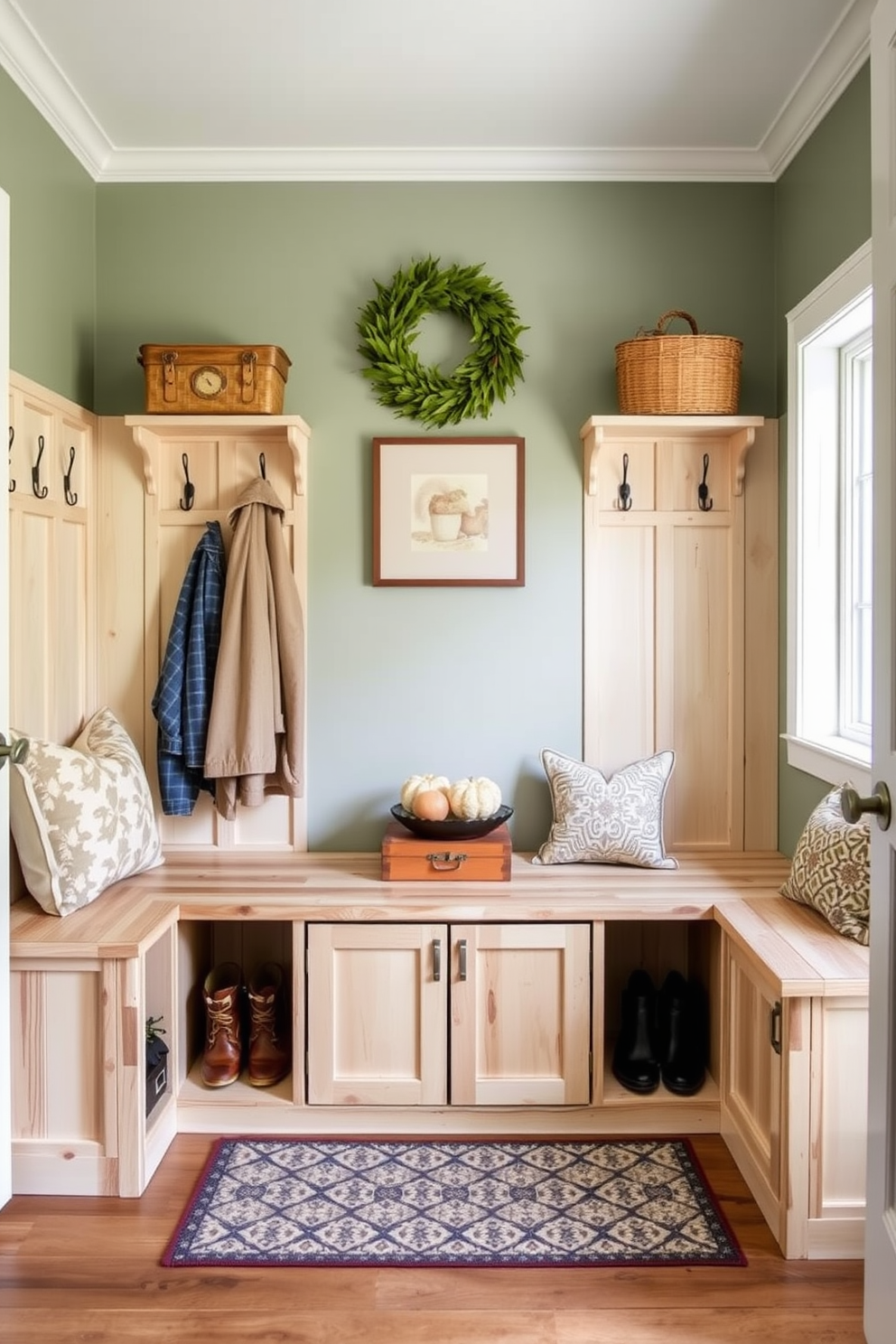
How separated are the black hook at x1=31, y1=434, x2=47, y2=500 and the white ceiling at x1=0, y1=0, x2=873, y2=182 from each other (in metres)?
0.85

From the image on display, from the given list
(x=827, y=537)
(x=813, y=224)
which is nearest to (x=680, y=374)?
(x=813, y=224)

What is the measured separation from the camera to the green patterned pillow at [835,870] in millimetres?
2176

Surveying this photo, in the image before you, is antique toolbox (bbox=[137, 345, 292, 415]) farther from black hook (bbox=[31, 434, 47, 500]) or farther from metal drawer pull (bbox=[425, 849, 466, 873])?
metal drawer pull (bbox=[425, 849, 466, 873])

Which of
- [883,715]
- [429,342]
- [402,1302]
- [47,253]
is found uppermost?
[47,253]

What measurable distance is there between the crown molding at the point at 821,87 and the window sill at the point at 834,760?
1600mm

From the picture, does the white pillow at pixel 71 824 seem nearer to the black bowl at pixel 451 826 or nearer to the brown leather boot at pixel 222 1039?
the brown leather boot at pixel 222 1039

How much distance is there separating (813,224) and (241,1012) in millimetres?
2607

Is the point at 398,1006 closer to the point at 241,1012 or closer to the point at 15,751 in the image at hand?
the point at 241,1012

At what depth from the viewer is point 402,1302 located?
6.33 feet

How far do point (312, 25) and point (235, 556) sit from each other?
1.31 metres

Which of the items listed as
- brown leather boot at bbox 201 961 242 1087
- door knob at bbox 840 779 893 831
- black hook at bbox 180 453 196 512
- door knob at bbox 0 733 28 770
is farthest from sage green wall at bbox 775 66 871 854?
door knob at bbox 0 733 28 770

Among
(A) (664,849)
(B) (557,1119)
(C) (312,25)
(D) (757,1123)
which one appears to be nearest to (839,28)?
(C) (312,25)

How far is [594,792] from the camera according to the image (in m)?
2.87

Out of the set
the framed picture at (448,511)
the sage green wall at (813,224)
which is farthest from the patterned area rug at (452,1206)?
the framed picture at (448,511)
